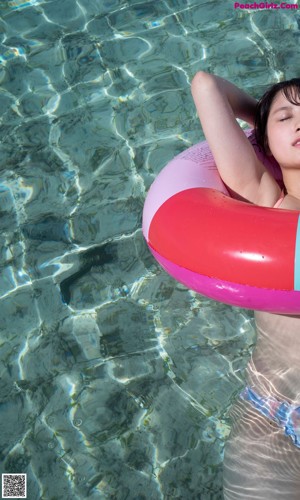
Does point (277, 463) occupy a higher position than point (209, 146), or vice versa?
point (209, 146)

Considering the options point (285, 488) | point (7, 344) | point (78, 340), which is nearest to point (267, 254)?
point (285, 488)

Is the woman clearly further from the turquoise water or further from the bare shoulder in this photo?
the turquoise water

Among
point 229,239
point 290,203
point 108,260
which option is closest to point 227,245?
point 229,239

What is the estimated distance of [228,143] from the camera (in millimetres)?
2705

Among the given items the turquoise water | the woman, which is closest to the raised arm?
the woman

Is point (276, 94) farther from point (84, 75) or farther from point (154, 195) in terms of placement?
point (84, 75)

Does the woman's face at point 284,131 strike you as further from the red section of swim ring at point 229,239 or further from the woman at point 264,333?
the red section of swim ring at point 229,239

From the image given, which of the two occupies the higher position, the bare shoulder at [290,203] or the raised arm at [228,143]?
the raised arm at [228,143]

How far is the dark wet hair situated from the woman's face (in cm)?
2

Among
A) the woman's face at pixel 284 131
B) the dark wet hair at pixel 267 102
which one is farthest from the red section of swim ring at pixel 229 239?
the dark wet hair at pixel 267 102

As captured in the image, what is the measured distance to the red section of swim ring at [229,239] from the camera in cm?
226

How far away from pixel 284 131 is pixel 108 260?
1.02 meters

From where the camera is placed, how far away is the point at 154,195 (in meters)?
2.71

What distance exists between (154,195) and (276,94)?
0.60 m
